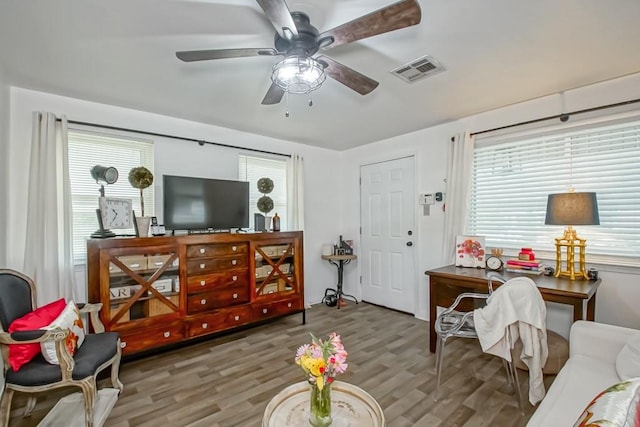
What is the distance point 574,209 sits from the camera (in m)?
2.34

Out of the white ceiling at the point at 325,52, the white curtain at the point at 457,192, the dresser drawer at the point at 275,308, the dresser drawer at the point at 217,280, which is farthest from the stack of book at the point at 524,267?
the dresser drawer at the point at 217,280

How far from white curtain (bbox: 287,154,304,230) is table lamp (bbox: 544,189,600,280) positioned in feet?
9.23

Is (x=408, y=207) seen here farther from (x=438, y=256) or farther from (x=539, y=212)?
(x=539, y=212)

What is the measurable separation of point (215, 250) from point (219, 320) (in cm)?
73

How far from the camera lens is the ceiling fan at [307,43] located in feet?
4.33

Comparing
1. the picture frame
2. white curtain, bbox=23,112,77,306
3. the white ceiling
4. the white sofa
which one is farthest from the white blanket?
white curtain, bbox=23,112,77,306

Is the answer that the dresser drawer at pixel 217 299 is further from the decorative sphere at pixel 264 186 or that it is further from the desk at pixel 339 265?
the desk at pixel 339 265

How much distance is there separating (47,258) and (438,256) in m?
3.99

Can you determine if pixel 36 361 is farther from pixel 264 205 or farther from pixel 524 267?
pixel 524 267

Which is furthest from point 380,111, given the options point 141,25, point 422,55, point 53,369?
point 53,369

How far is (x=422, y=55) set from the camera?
2.08 metres

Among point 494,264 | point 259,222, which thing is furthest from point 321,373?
point 259,222

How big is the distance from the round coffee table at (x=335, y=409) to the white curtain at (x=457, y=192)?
2349mm

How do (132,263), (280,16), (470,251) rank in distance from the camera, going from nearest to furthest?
(280,16) → (132,263) → (470,251)
